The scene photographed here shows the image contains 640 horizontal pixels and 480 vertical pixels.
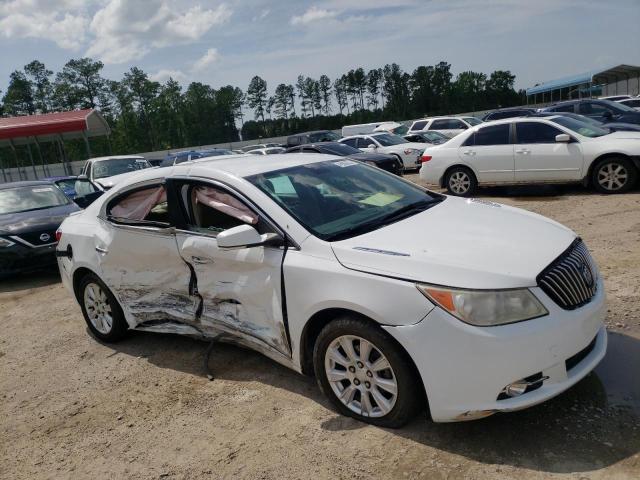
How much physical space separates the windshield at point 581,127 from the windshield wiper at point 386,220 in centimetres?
706

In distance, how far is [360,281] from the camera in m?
2.97

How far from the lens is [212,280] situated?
390 cm

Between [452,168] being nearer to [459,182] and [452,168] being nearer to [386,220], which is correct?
[459,182]

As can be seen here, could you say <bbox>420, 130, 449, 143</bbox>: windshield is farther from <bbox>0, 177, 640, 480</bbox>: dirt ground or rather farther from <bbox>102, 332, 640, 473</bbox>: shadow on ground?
<bbox>102, 332, 640, 473</bbox>: shadow on ground

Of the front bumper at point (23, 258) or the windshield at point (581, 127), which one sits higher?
the windshield at point (581, 127)

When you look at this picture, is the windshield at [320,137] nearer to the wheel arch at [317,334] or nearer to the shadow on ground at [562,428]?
the shadow on ground at [562,428]

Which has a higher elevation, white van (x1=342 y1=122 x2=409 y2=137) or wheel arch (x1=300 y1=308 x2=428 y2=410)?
white van (x1=342 y1=122 x2=409 y2=137)

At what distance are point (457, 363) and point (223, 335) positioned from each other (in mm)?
1962

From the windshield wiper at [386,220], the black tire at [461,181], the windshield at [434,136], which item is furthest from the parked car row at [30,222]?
the windshield at [434,136]

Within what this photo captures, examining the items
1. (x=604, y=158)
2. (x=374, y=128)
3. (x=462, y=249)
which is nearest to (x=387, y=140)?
(x=604, y=158)

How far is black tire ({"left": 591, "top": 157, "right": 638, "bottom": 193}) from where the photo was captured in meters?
9.13

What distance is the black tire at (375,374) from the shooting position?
9.50ft

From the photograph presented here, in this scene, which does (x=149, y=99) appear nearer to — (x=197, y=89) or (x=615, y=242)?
(x=197, y=89)

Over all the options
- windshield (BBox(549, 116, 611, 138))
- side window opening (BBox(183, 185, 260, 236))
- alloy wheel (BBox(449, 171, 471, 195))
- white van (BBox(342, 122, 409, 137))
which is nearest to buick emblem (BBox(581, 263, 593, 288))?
side window opening (BBox(183, 185, 260, 236))
